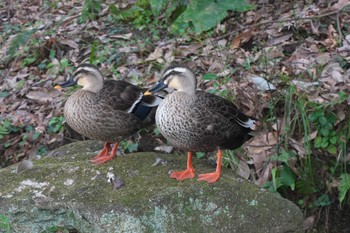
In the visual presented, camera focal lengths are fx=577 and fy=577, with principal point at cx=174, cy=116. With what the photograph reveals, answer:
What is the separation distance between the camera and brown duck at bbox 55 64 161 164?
418 centimetres

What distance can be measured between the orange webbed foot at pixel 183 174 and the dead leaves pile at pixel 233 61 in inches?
50.4

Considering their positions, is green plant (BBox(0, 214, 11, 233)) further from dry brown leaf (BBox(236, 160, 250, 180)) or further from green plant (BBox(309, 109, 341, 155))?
green plant (BBox(309, 109, 341, 155))

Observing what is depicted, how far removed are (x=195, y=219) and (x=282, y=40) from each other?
3.20 m

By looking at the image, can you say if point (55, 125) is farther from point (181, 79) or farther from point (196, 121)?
point (196, 121)

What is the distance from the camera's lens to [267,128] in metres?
5.25

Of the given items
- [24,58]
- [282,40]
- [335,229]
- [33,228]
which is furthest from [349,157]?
[24,58]

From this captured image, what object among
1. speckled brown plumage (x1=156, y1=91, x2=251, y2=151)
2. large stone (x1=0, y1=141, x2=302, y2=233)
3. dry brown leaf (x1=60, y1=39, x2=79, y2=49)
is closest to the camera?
large stone (x1=0, y1=141, x2=302, y2=233)

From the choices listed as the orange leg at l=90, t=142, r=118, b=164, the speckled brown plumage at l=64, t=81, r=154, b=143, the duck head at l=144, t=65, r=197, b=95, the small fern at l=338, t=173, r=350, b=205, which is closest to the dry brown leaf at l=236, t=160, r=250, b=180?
the small fern at l=338, t=173, r=350, b=205

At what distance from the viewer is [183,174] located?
12.8 ft

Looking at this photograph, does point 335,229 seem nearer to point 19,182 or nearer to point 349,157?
point 349,157

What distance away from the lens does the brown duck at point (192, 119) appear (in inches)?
149

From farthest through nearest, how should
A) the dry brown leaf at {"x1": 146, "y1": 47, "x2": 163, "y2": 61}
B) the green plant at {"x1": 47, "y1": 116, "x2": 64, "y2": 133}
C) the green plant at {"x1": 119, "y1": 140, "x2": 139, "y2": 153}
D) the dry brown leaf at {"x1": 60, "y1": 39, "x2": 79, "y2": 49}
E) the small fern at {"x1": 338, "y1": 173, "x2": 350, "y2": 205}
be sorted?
the dry brown leaf at {"x1": 60, "y1": 39, "x2": 79, "y2": 49} → the dry brown leaf at {"x1": 146, "y1": 47, "x2": 163, "y2": 61} → the green plant at {"x1": 47, "y1": 116, "x2": 64, "y2": 133} → the green plant at {"x1": 119, "y1": 140, "x2": 139, "y2": 153} → the small fern at {"x1": 338, "y1": 173, "x2": 350, "y2": 205}

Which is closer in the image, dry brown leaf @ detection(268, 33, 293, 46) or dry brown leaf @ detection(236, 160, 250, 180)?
dry brown leaf @ detection(236, 160, 250, 180)

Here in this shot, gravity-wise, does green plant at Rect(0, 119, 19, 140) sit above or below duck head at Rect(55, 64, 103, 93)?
below
